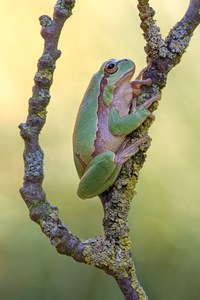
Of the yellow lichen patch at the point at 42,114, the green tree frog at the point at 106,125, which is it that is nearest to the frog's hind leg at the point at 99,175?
the green tree frog at the point at 106,125

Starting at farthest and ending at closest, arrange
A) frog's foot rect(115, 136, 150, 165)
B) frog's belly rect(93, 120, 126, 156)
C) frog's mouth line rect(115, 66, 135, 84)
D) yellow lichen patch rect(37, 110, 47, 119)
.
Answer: frog's mouth line rect(115, 66, 135, 84) → frog's belly rect(93, 120, 126, 156) → frog's foot rect(115, 136, 150, 165) → yellow lichen patch rect(37, 110, 47, 119)

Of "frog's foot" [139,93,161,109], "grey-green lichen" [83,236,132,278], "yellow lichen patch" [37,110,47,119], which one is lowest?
"grey-green lichen" [83,236,132,278]

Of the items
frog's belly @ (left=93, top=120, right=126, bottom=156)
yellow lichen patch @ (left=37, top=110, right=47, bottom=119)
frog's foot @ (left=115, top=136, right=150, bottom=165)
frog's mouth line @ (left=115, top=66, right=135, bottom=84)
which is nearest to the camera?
yellow lichen patch @ (left=37, top=110, right=47, bottom=119)

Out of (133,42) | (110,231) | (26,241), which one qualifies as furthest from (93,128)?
(133,42)

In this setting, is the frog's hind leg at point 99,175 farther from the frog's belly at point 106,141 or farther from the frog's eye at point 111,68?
the frog's eye at point 111,68

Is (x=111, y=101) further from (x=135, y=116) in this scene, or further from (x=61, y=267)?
(x=61, y=267)

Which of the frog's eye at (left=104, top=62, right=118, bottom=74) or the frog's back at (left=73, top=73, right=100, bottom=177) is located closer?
the frog's back at (left=73, top=73, right=100, bottom=177)

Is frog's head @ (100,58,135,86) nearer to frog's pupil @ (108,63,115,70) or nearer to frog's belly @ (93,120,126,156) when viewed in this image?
frog's pupil @ (108,63,115,70)

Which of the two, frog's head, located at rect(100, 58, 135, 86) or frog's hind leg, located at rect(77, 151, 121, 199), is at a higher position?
frog's head, located at rect(100, 58, 135, 86)

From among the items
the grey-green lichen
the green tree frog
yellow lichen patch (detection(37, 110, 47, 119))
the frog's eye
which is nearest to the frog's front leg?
the green tree frog
